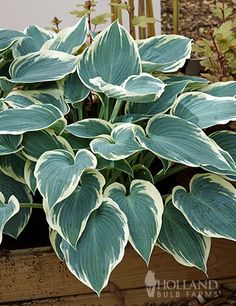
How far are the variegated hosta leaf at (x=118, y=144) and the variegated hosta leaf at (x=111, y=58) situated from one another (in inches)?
5.3

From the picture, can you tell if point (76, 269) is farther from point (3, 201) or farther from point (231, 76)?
point (231, 76)

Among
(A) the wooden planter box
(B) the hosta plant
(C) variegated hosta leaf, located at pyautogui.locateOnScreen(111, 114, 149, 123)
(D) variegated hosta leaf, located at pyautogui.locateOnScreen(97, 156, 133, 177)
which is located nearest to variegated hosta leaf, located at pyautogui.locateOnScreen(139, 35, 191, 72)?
(B) the hosta plant

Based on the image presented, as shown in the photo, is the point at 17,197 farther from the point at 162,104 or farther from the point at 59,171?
the point at 162,104

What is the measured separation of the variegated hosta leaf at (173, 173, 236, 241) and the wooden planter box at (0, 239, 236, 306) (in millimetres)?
114

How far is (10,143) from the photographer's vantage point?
1.04m

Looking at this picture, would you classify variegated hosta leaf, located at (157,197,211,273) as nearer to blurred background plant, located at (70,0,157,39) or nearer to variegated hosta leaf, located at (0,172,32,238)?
variegated hosta leaf, located at (0,172,32,238)

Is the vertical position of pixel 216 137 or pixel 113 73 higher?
pixel 113 73

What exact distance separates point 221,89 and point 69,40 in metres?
0.31

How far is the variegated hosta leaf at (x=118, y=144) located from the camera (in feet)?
3.12

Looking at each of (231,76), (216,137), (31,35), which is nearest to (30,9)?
(31,35)

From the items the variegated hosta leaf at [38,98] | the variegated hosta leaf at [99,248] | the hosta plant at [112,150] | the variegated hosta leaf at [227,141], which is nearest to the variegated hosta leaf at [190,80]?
the hosta plant at [112,150]

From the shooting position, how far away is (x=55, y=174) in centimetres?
94

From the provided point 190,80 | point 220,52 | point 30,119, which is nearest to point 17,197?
point 30,119

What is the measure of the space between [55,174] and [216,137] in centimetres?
32
